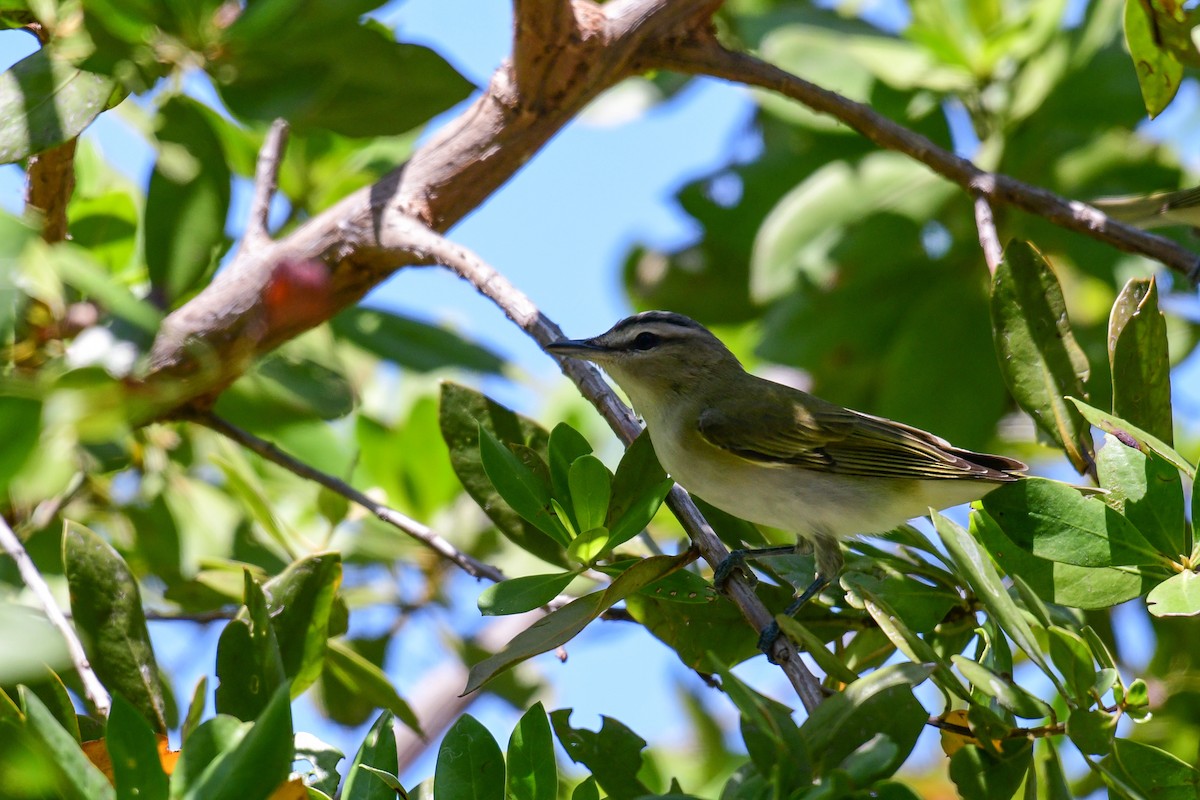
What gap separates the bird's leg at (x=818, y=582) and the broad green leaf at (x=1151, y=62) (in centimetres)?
104

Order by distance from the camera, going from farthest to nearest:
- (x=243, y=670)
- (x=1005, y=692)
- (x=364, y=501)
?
(x=364, y=501)
(x=243, y=670)
(x=1005, y=692)

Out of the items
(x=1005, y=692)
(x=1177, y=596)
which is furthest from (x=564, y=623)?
(x=1177, y=596)

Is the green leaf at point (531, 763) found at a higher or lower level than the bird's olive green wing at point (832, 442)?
lower

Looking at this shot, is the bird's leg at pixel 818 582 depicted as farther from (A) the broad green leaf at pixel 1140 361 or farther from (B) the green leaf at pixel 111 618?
(B) the green leaf at pixel 111 618

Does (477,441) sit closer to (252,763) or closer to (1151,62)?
(252,763)

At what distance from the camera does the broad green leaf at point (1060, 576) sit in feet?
5.65

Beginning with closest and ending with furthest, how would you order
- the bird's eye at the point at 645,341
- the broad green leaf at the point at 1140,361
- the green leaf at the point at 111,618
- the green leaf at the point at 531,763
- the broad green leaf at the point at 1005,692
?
the broad green leaf at the point at 1005,692, the green leaf at the point at 531,763, the green leaf at the point at 111,618, the broad green leaf at the point at 1140,361, the bird's eye at the point at 645,341

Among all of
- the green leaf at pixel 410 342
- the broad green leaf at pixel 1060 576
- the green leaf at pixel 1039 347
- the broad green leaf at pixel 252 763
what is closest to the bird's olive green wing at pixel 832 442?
the green leaf at pixel 410 342

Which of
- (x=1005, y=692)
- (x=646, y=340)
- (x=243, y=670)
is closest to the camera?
(x=1005, y=692)

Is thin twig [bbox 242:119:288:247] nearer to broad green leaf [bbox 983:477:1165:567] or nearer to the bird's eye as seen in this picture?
the bird's eye

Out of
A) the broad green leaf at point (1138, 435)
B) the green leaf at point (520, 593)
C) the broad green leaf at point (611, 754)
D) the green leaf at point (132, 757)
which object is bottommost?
the green leaf at point (132, 757)

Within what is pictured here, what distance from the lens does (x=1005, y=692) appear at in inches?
58.0

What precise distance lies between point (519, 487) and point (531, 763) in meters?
0.41

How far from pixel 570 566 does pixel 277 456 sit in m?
0.73
